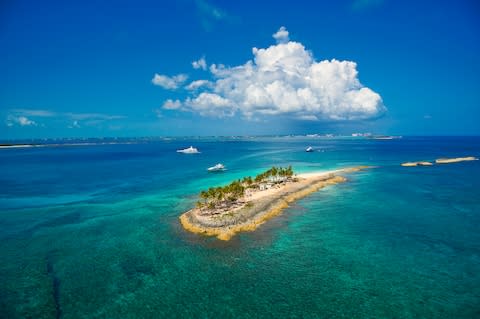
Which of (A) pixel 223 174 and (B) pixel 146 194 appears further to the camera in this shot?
(A) pixel 223 174

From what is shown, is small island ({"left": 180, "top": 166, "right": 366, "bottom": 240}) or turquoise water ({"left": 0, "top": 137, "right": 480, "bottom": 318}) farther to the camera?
small island ({"left": 180, "top": 166, "right": 366, "bottom": 240})

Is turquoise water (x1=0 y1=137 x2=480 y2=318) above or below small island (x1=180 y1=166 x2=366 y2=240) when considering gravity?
below

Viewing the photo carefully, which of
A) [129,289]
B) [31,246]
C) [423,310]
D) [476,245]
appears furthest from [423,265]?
[31,246]

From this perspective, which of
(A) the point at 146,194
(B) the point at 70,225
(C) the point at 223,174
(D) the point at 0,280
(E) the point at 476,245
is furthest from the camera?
(C) the point at 223,174

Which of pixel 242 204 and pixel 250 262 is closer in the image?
pixel 250 262

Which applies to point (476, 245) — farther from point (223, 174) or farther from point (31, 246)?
point (223, 174)

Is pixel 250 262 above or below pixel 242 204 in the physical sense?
below

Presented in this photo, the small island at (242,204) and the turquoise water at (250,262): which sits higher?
the small island at (242,204)

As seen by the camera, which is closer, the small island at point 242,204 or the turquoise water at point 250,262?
the turquoise water at point 250,262
